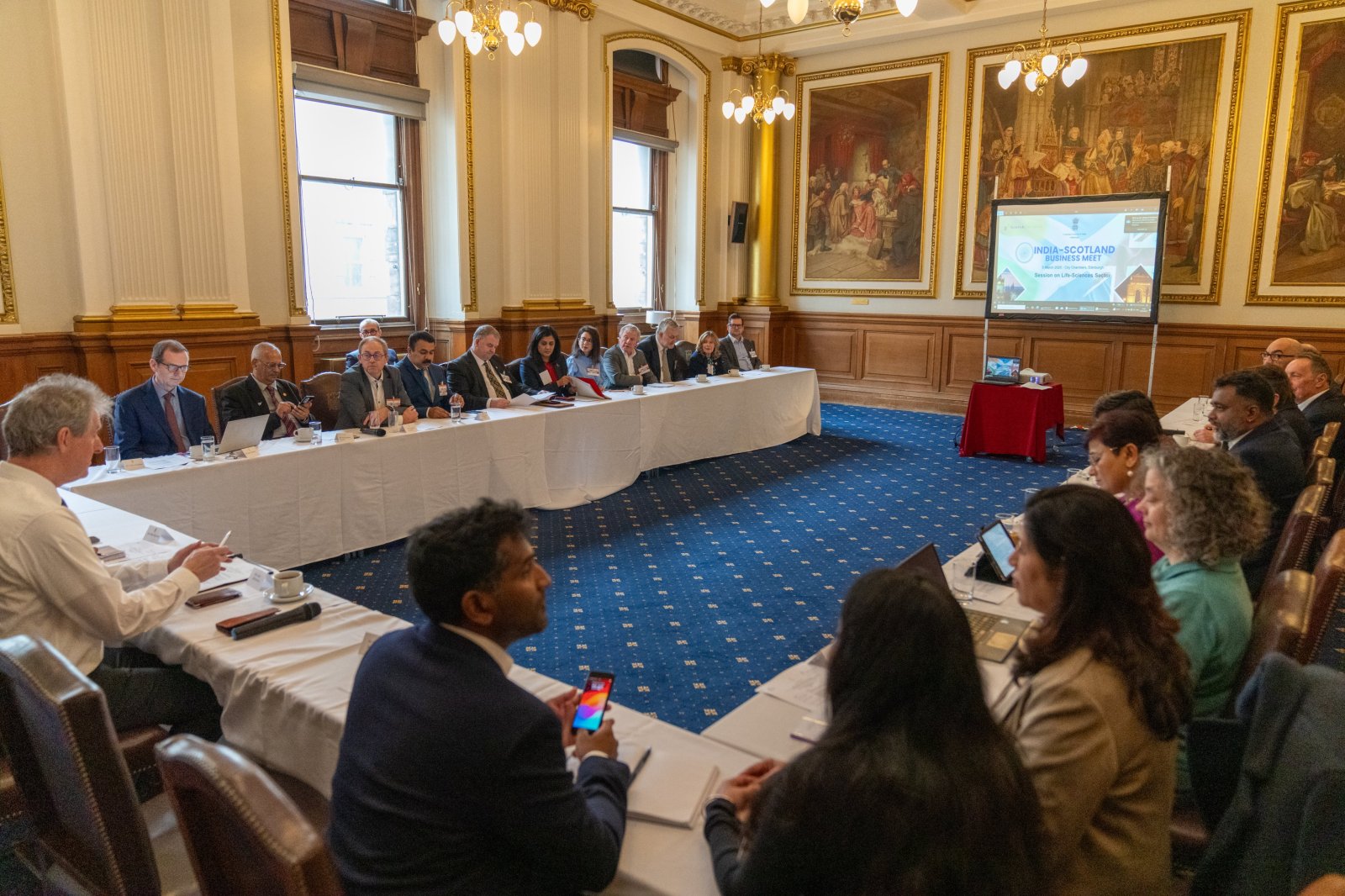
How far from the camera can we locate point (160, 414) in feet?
15.1

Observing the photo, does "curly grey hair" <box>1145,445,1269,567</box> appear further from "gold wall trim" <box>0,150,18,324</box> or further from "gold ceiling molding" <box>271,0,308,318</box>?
"gold ceiling molding" <box>271,0,308,318</box>

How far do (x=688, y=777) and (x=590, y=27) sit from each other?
904cm

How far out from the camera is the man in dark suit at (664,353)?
316 inches

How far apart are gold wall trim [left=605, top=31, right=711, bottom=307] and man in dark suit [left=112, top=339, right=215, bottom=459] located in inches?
173

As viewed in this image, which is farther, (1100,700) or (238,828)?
(1100,700)

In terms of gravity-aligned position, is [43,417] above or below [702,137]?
below

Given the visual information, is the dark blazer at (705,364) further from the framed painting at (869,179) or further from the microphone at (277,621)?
the microphone at (277,621)

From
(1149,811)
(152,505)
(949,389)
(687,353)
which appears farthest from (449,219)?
(1149,811)

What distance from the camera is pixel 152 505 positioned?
12.4 ft

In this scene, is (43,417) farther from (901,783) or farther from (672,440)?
(672,440)

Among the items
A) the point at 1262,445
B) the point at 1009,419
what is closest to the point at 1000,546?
the point at 1262,445


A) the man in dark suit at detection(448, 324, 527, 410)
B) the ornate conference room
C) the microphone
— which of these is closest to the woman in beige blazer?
the ornate conference room

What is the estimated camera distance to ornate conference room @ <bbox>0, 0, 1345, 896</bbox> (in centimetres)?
127

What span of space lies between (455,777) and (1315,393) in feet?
18.7
